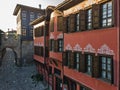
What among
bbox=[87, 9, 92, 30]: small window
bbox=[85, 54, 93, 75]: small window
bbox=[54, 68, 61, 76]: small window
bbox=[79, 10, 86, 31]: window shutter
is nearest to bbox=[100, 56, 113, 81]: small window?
bbox=[85, 54, 93, 75]: small window

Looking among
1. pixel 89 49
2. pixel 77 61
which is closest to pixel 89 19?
pixel 89 49

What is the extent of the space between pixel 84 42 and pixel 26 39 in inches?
1294

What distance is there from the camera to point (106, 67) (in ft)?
46.1

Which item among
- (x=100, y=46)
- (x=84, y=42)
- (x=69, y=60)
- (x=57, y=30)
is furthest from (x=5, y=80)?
(x=100, y=46)

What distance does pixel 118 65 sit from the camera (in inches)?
501

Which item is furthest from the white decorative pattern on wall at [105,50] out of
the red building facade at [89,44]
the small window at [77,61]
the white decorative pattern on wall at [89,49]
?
the small window at [77,61]

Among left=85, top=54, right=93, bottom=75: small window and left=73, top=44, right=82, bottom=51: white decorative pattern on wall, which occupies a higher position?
left=73, top=44, right=82, bottom=51: white decorative pattern on wall

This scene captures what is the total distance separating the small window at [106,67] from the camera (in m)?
13.7

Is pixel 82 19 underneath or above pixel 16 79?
above

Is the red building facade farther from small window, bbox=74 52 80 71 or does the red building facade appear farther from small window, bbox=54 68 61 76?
small window, bbox=54 68 61 76

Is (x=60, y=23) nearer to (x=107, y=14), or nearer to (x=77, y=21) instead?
(x=77, y=21)

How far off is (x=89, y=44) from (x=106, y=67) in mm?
2572

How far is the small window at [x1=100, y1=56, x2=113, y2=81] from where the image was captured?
13.7 m

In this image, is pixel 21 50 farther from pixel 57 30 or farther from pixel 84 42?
pixel 84 42
